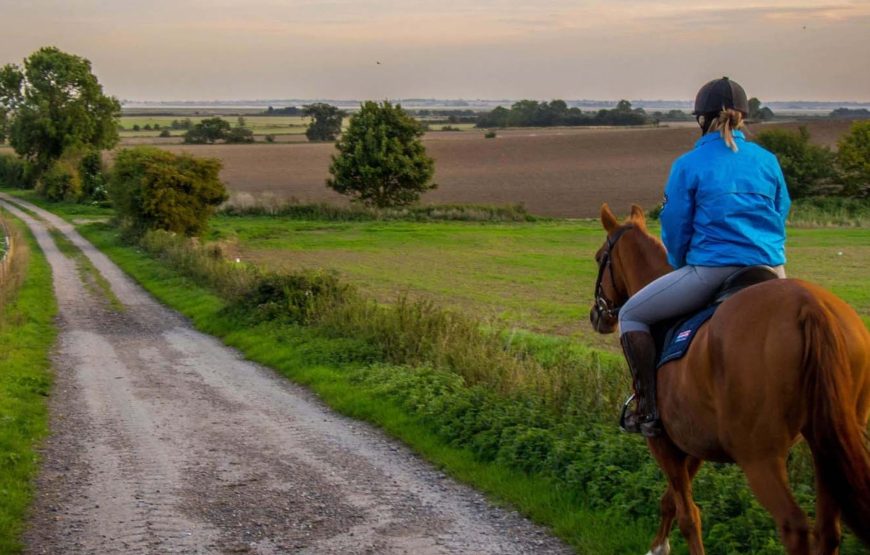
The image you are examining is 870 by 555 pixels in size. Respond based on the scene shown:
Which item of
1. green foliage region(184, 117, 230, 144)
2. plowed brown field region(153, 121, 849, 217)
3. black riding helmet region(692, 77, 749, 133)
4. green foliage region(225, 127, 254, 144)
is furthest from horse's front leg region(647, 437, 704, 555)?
green foliage region(184, 117, 230, 144)

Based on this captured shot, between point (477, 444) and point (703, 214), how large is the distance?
4305 mm

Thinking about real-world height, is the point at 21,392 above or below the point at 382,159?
below

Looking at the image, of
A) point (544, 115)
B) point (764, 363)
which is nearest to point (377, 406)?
point (764, 363)

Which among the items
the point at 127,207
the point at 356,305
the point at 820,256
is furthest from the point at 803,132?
the point at 356,305

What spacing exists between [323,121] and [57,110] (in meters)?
69.1

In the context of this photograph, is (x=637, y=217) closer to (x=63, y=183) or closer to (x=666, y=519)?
(x=666, y=519)

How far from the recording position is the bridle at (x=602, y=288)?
694 cm

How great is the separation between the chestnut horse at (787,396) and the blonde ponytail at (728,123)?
0.96 m

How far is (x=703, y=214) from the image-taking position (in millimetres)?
5691

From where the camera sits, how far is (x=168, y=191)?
3784 cm

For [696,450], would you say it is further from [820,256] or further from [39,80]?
[39,80]

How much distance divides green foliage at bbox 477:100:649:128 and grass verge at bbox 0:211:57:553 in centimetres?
15788

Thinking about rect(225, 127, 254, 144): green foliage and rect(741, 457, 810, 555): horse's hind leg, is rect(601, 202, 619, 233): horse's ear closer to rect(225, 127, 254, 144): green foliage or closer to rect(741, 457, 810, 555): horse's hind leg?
rect(741, 457, 810, 555): horse's hind leg

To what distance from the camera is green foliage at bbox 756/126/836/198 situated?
192 feet
